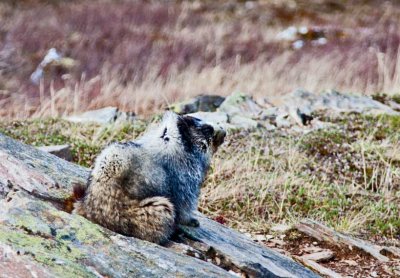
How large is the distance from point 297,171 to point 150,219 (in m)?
5.10

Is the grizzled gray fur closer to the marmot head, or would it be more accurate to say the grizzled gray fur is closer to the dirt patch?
the marmot head

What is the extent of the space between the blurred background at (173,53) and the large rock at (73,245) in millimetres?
7200

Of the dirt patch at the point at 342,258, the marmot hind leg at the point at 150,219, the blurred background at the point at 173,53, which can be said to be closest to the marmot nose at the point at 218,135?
the marmot hind leg at the point at 150,219

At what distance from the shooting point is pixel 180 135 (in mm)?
5477

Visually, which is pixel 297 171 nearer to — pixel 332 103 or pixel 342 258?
pixel 342 258

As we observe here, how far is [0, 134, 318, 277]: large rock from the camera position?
430 cm

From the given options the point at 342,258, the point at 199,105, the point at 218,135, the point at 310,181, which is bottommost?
the point at 342,258

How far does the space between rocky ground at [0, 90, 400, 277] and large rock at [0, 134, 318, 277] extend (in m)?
1.17

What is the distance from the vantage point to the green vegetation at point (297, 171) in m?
8.58

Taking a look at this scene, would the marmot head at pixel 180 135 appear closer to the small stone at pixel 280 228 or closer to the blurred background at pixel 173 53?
the small stone at pixel 280 228

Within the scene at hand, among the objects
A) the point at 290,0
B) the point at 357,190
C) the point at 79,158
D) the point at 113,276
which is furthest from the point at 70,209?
the point at 290,0

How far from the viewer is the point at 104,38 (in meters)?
23.1

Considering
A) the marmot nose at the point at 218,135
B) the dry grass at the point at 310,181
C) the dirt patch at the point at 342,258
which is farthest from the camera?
the dry grass at the point at 310,181

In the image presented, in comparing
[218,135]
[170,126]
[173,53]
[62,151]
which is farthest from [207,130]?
[173,53]
